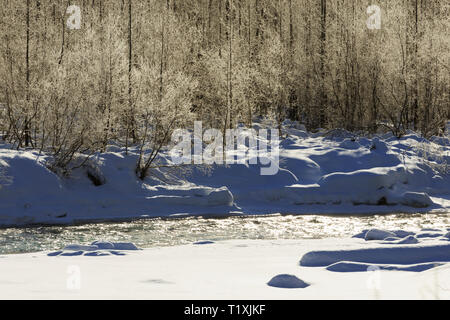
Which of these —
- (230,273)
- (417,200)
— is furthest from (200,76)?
(230,273)

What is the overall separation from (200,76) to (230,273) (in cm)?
2374

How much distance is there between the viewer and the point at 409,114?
100 feet

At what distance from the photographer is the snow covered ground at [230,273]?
5.52 m

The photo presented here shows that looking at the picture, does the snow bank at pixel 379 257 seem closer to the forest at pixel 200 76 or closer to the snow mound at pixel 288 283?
the snow mound at pixel 288 283

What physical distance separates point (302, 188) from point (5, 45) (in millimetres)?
13750

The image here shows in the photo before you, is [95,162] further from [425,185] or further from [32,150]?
[425,185]

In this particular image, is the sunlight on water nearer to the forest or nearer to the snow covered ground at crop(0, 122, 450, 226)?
the snow covered ground at crop(0, 122, 450, 226)

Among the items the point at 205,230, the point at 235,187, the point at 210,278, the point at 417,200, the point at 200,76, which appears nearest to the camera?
the point at 210,278

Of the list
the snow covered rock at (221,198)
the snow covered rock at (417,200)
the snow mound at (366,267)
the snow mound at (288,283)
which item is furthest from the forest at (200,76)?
the snow mound at (288,283)

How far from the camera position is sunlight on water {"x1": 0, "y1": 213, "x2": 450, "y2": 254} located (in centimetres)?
1356

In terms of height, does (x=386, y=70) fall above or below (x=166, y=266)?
above

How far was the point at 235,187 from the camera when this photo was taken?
1970 cm

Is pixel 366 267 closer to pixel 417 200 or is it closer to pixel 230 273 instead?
pixel 230 273

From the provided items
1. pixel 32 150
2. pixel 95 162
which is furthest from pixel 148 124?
pixel 32 150
